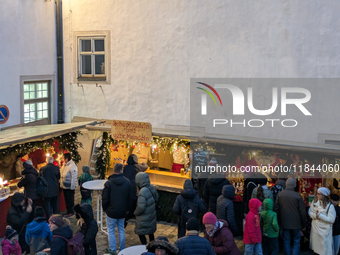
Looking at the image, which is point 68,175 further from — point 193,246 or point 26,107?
point 193,246

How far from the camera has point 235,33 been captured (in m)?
11.7

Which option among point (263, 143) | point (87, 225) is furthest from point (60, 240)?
point (263, 143)

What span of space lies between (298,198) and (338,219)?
77 cm

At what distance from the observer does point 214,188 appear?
852cm

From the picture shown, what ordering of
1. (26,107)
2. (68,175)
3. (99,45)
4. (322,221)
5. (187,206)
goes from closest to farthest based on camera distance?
1. (322,221)
2. (187,206)
3. (68,175)
4. (26,107)
5. (99,45)

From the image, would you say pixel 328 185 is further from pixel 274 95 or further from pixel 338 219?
pixel 274 95

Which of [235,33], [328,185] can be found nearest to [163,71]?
[235,33]

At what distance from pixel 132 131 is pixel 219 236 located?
4.39 m

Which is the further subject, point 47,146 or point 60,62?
point 60,62

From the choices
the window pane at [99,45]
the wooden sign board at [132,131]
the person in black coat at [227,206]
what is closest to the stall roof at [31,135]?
the wooden sign board at [132,131]

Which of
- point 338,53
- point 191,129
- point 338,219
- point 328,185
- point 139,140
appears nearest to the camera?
point 338,219

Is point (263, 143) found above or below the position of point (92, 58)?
below

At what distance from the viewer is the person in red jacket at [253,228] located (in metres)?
7.21

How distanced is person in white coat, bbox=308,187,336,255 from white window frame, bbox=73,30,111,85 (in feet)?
26.7
